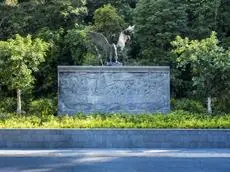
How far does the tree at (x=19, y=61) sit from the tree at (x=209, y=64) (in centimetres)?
599

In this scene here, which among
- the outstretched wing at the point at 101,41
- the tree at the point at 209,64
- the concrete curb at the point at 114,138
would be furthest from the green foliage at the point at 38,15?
the concrete curb at the point at 114,138

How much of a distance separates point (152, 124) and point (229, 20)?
36.2ft

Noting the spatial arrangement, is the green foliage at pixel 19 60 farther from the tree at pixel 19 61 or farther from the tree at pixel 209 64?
the tree at pixel 209 64

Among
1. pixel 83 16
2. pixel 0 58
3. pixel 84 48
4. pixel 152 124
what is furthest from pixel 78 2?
pixel 152 124

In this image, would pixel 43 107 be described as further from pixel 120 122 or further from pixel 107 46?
pixel 120 122

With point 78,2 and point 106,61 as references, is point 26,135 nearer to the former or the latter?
point 106,61

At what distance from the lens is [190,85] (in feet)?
76.8

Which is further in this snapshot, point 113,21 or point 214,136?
point 113,21

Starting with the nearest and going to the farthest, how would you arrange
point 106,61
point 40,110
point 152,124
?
point 152,124, point 106,61, point 40,110

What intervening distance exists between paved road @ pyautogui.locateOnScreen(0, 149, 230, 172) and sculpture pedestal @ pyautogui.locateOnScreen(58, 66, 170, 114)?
4990 mm

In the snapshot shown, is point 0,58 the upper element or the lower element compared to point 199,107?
upper

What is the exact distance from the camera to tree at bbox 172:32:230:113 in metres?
17.4

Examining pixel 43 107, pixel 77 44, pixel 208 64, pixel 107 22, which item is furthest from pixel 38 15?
pixel 208 64

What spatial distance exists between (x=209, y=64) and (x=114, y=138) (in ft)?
17.1
